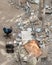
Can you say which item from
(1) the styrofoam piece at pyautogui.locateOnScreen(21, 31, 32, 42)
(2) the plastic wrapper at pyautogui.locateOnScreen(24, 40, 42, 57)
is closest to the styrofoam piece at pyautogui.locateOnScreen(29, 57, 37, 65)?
(2) the plastic wrapper at pyautogui.locateOnScreen(24, 40, 42, 57)

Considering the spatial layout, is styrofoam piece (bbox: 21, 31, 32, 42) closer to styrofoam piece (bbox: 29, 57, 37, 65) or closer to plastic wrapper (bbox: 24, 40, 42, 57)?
plastic wrapper (bbox: 24, 40, 42, 57)

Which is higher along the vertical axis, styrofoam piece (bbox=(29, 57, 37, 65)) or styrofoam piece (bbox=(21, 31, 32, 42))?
styrofoam piece (bbox=(21, 31, 32, 42))

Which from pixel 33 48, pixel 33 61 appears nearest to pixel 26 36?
pixel 33 48

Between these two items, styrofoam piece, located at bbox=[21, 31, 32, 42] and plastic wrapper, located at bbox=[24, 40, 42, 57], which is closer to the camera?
plastic wrapper, located at bbox=[24, 40, 42, 57]

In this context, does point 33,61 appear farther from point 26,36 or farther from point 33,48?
point 26,36

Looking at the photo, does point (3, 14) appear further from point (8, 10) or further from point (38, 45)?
point (38, 45)

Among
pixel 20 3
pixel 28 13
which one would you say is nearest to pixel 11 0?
pixel 20 3

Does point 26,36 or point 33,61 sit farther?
point 26,36

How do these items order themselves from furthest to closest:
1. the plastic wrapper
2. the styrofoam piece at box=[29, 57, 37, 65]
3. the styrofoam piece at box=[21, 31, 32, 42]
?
the styrofoam piece at box=[21, 31, 32, 42] < the plastic wrapper < the styrofoam piece at box=[29, 57, 37, 65]

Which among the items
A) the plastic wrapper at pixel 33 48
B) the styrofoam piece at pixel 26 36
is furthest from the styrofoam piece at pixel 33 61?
the styrofoam piece at pixel 26 36

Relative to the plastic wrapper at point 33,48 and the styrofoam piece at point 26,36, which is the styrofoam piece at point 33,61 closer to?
the plastic wrapper at point 33,48

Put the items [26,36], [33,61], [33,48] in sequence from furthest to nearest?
[26,36], [33,48], [33,61]
